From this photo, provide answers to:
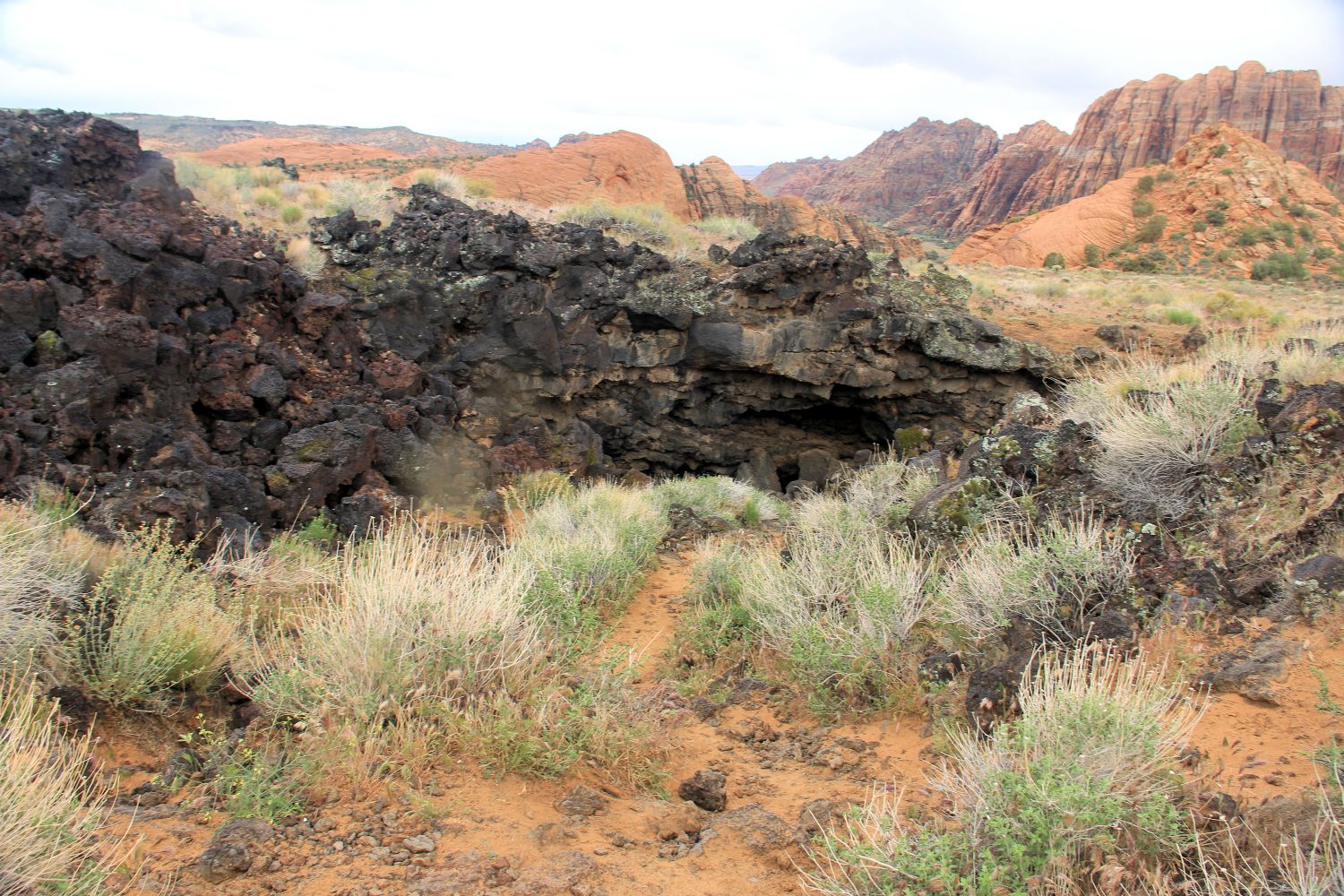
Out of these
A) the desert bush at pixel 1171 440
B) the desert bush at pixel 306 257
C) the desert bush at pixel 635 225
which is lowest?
the desert bush at pixel 1171 440

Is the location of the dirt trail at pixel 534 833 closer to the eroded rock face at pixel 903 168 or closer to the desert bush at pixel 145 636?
the desert bush at pixel 145 636

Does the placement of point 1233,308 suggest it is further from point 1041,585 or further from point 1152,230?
point 1152,230

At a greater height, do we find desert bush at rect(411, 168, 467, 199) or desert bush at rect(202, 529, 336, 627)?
desert bush at rect(411, 168, 467, 199)

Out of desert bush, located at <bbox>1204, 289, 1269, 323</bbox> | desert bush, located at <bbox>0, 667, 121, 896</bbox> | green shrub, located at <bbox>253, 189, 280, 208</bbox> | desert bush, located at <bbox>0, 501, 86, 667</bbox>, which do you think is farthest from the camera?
desert bush, located at <bbox>1204, 289, 1269, 323</bbox>

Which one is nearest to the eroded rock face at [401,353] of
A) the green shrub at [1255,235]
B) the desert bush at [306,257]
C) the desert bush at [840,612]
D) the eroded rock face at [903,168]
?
the desert bush at [306,257]

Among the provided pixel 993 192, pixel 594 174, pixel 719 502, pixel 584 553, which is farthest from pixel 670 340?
pixel 993 192

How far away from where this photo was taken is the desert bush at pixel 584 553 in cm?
520

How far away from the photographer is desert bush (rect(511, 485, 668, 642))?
5.20m

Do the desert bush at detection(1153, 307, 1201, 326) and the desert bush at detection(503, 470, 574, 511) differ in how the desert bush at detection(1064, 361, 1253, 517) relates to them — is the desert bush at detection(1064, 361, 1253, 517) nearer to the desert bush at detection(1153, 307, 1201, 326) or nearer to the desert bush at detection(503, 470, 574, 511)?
the desert bush at detection(503, 470, 574, 511)

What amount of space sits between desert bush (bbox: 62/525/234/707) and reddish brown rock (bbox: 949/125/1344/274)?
30.6 m

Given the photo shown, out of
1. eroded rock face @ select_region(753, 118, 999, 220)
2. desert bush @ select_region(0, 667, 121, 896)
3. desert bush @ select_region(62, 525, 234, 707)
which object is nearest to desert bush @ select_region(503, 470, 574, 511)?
desert bush @ select_region(62, 525, 234, 707)

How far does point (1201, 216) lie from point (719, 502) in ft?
99.0

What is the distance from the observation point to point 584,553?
266 inches

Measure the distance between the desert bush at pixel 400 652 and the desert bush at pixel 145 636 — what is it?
368 millimetres
